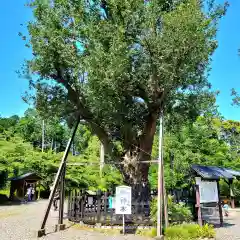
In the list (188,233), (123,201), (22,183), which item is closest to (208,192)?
(188,233)

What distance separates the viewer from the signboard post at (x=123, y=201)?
10.1 metres

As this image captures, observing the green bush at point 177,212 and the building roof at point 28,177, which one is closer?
the green bush at point 177,212

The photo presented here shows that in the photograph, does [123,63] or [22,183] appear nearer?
[123,63]

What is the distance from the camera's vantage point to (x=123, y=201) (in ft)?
33.7

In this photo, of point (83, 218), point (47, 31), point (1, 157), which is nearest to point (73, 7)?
point (47, 31)

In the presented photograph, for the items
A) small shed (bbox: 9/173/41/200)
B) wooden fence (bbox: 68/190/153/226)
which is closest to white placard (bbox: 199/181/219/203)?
wooden fence (bbox: 68/190/153/226)

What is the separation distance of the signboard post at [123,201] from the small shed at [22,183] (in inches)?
801

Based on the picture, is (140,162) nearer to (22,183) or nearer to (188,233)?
(188,233)

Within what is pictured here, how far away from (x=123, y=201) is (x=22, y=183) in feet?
70.8

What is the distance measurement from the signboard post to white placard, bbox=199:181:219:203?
3.36 metres

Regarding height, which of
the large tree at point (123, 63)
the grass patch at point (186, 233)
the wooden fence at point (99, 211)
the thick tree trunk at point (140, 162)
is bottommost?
the grass patch at point (186, 233)

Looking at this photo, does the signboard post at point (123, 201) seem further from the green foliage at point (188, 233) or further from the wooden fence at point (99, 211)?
the green foliage at point (188, 233)

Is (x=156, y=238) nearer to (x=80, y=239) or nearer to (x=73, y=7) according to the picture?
(x=80, y=239)

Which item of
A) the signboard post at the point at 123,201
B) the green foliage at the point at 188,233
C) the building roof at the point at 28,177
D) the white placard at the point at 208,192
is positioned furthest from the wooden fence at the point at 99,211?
the building roof at the point at 28,177
